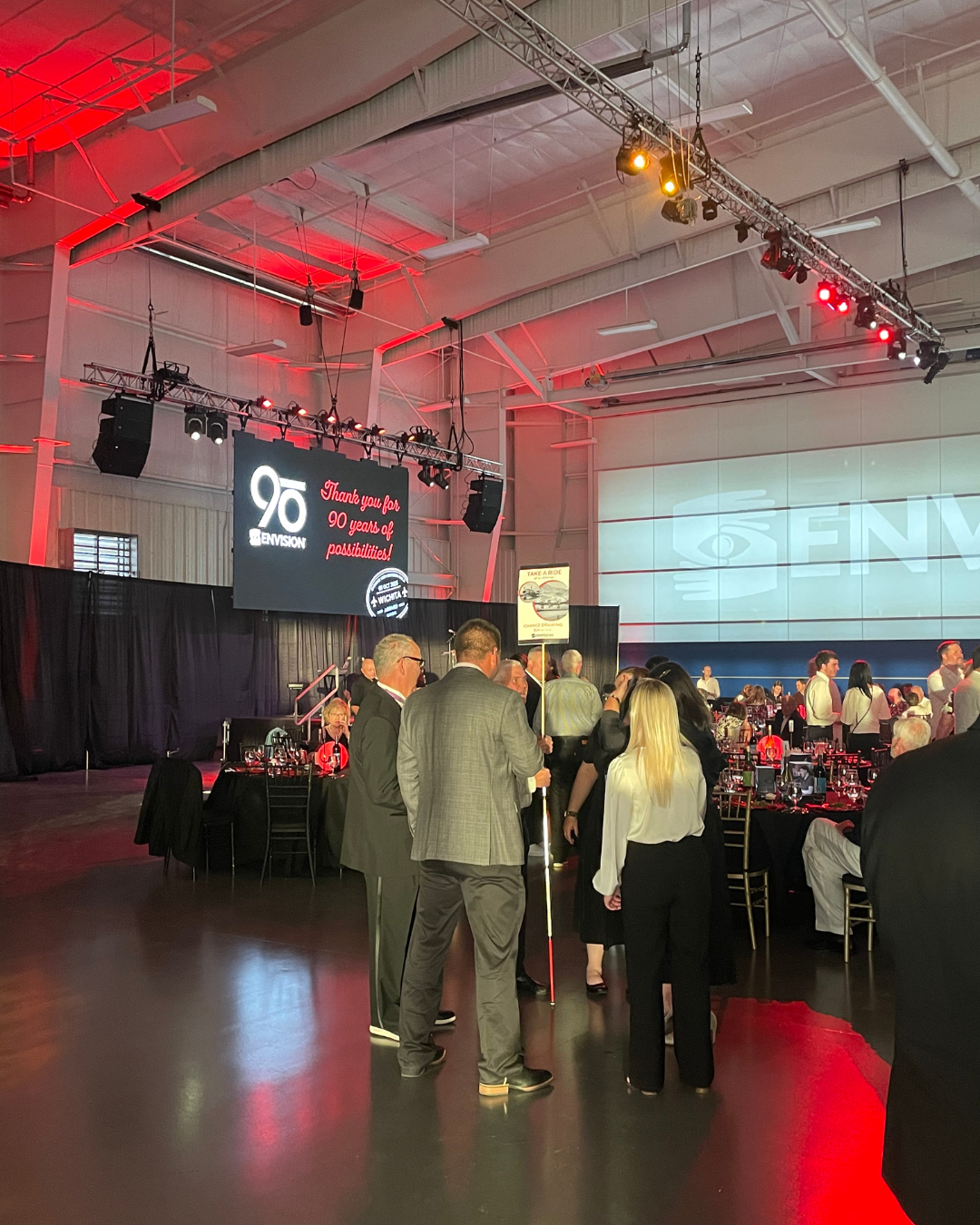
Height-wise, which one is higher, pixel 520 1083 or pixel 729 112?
pixel 729 112

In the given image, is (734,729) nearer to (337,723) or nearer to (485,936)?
(337,723)

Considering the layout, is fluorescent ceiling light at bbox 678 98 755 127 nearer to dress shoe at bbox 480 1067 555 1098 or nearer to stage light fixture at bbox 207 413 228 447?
stage light fixture at bbox 207 413 228 447

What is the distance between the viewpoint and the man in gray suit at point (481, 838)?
3.69m

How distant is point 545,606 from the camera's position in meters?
5.60

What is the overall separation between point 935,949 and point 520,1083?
2.56 metres

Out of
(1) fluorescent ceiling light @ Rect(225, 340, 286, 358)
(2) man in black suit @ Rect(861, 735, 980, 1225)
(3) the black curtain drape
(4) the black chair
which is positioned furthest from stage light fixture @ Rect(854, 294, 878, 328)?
(2) man in black suit @ Rect(861, 735, 980, 1225)

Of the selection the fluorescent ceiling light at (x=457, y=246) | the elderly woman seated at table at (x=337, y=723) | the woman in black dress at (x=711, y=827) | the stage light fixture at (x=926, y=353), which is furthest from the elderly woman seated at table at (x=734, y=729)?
the stage light fixture at (x=926, y=353)

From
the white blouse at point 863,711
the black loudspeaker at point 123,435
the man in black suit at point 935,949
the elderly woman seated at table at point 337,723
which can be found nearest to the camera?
the man in black suit at point 935,949

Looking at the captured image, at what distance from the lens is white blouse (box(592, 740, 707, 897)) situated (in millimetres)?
3615

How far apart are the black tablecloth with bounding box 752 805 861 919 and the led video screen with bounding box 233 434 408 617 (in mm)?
9770

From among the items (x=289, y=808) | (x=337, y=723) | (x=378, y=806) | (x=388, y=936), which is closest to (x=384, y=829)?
(x=378, y=806)

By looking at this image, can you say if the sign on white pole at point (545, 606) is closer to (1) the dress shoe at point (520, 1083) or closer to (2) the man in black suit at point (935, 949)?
(1) the dress shoe at point (520, 1083)

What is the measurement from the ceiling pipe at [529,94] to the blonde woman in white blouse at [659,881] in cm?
682

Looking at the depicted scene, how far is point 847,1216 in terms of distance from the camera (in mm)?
2920
